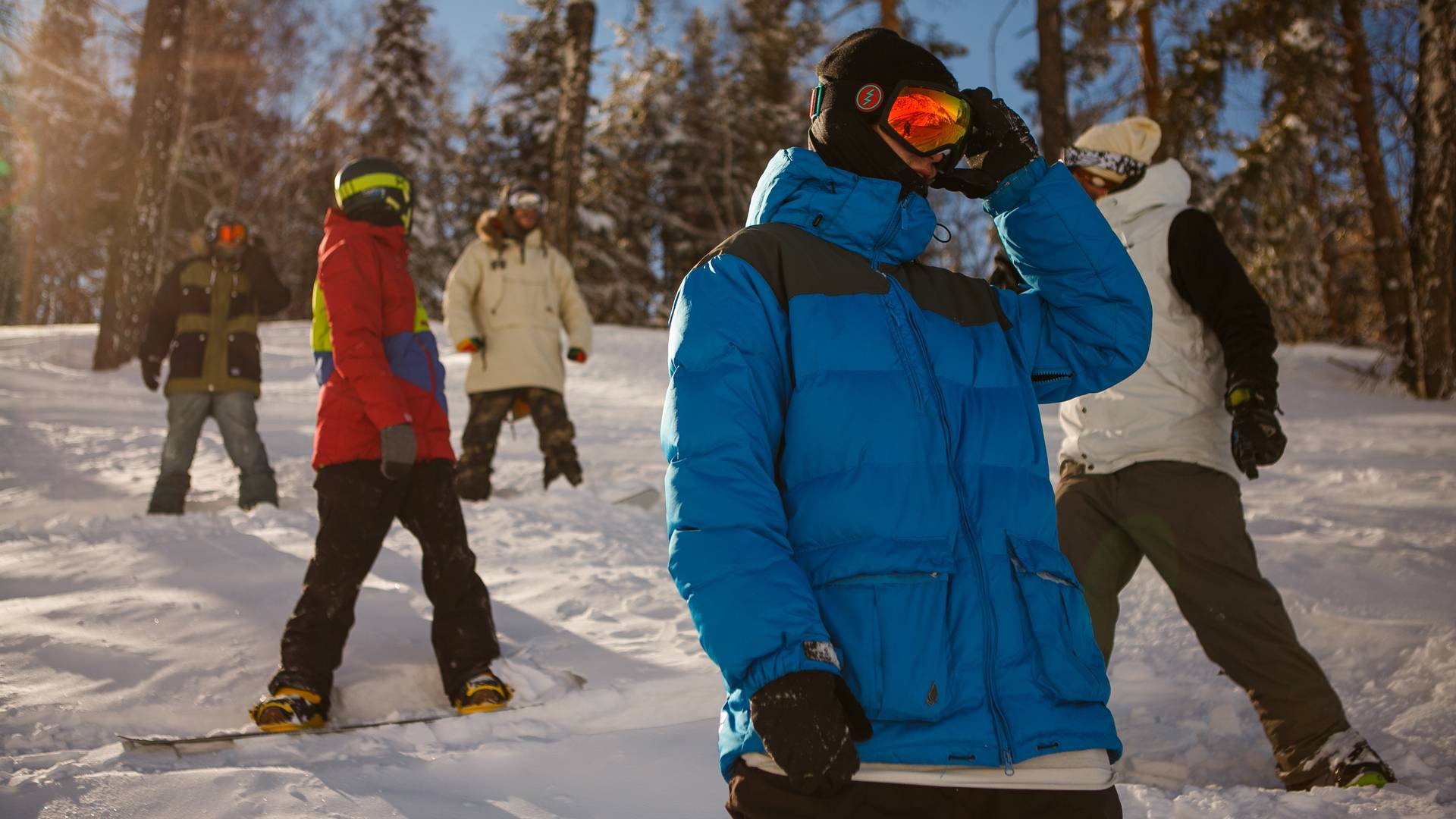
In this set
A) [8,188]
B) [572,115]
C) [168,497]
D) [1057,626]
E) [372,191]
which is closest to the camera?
[1057,626]

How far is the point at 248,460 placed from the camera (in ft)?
21.4

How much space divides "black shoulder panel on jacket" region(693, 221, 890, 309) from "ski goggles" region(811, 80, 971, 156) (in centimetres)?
24

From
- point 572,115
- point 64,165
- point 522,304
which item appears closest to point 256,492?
point 522,304

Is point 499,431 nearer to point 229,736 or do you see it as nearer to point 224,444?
point 224,444

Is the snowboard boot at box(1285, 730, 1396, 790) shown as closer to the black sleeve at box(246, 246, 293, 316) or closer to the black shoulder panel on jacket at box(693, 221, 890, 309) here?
the black shoulder panel on jacket at box(693, 221, 890, 309)

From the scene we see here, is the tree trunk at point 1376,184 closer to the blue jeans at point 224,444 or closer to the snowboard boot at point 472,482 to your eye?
the snowboard boot at point 472,482

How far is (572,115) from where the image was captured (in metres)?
12.7

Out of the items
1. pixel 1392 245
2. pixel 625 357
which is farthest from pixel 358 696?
pixel 1392 245

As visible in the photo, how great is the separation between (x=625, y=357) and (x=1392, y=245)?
451 inches

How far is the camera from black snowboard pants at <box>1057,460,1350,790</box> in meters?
2.80

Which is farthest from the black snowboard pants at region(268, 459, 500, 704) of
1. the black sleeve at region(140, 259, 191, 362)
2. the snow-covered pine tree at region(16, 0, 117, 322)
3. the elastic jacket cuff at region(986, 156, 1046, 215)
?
the snow-covered pine tree at region(16, 0, 117, 322)

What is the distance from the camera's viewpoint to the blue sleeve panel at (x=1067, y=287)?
1.92 meters

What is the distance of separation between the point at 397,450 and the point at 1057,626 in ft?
7.80

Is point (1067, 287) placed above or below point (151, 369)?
above
